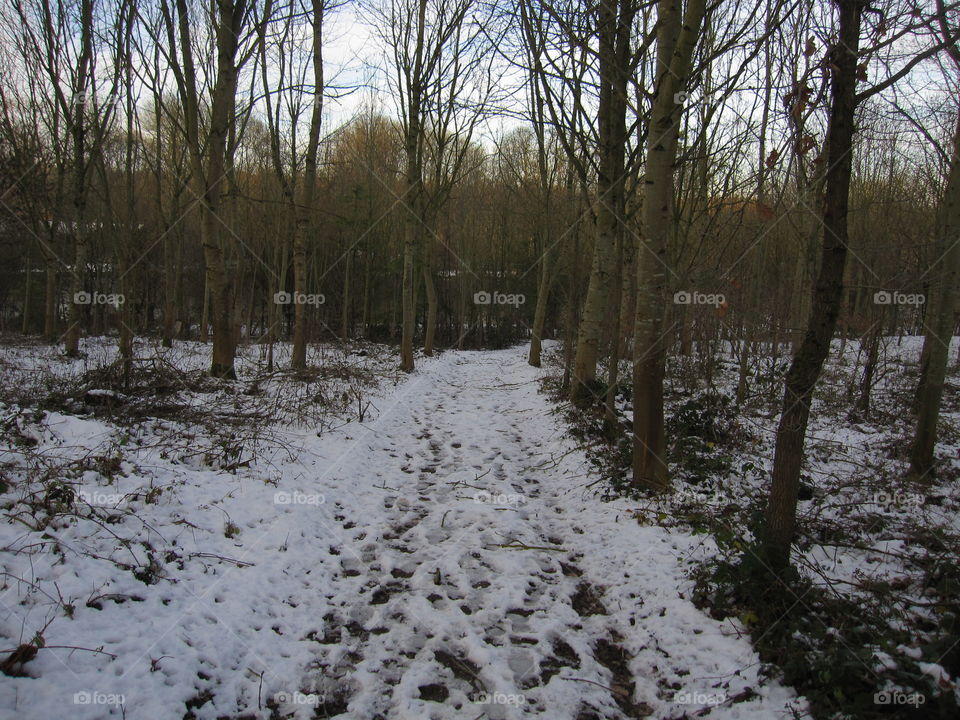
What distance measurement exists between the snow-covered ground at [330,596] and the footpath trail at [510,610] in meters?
0.02

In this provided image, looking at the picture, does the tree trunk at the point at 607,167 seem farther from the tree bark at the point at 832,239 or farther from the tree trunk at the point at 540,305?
the tree trunk at the point at 540,305

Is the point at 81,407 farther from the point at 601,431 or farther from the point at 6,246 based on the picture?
the point at 6,246

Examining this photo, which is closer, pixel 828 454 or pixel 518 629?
pixel 518 629

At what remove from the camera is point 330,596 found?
143 inches

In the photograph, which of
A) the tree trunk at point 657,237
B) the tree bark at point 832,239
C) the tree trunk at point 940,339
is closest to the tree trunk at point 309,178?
the tree trunk at point 657,237

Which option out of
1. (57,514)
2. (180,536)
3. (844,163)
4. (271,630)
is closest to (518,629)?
(271,630)

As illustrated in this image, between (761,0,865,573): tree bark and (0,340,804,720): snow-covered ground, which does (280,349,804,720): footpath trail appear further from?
(761,0,865,573): tree bark

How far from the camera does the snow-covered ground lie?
2637mm

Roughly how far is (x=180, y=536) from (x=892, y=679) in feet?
14.3

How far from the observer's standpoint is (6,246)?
23.5m

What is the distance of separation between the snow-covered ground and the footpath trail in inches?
0.6

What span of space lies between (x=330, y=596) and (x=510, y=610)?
50.2 inches

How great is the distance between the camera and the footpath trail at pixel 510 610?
9.02 ft

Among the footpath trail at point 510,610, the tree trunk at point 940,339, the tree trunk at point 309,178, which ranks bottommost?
the footpath trail at point 510,610
